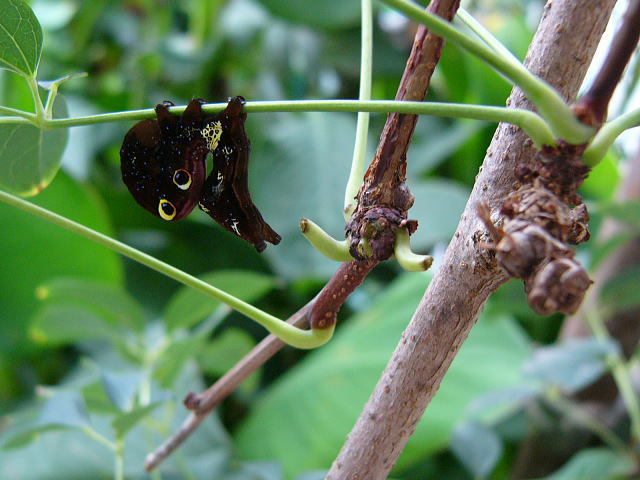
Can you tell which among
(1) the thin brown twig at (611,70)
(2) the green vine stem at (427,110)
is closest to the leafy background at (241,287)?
(2) the green vine stem at (427,110)

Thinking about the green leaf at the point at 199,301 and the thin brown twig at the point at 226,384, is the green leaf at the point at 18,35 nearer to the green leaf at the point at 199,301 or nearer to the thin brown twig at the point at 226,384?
the thin brown twig at the point at 226,384

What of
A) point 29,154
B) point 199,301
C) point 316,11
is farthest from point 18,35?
point 316,11

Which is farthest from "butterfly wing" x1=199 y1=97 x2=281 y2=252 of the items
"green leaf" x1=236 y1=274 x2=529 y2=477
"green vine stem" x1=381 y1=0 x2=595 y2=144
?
"green leaf" x1=236 y1=274 x2=529 y2=477

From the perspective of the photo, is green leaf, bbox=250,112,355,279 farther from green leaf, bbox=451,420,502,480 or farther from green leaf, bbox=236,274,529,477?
green leaf, bbox=451,420,502,480

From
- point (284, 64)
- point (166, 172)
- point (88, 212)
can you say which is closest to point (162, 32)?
point (284, 64)

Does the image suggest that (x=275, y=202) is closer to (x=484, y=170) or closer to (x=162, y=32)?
(x=162, y=32)

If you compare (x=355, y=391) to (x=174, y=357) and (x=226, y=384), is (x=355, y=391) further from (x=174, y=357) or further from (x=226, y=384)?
(x=226, y=384)
